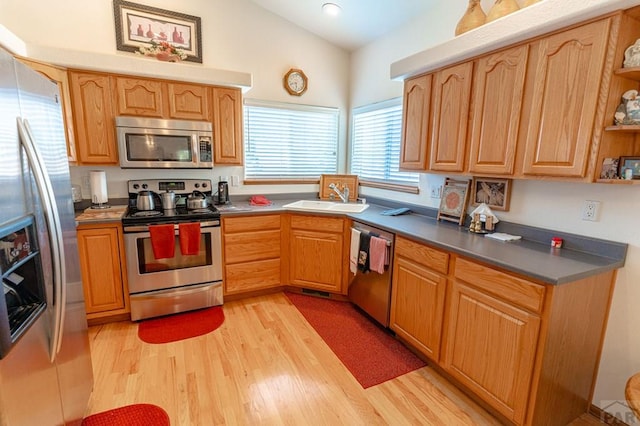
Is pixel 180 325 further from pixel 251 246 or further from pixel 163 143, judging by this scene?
pixel 163 143

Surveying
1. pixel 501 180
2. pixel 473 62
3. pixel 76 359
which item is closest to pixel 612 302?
pixel 501 180

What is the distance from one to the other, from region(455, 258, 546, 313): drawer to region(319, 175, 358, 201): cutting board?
197cm

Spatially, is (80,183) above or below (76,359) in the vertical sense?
above

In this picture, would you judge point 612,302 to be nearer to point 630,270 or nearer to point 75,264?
point 630,270

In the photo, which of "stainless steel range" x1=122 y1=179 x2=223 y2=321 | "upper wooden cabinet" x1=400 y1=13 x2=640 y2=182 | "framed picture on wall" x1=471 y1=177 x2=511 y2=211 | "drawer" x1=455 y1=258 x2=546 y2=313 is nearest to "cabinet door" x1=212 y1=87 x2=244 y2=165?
"stainless steel range" x1=122 y1=179 x2=223 y2=321

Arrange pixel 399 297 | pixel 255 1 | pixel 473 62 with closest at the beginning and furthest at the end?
pixel 473 62
pixel 399 297
pixel 255 1

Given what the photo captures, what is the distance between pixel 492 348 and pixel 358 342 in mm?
1029

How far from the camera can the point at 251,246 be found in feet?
9.98

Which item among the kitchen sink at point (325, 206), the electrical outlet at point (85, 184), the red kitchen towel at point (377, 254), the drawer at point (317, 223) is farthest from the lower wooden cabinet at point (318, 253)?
the electrical outlet at point (85, 184)

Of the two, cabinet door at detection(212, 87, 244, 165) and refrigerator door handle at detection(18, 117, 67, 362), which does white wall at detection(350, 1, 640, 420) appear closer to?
cabinet door at detection(212, 87, 244, 165)

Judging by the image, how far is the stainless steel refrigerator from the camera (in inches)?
37.7

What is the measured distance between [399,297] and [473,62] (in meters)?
1.73

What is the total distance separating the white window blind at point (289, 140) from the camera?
3.53 metres

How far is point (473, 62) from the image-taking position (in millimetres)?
2070
